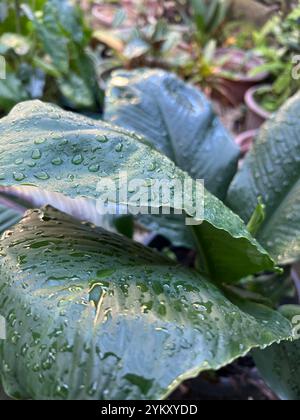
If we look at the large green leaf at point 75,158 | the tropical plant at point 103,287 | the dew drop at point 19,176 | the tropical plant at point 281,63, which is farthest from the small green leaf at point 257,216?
the tropical plant at point 281,63

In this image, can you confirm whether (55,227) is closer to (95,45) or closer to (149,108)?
(149,108)

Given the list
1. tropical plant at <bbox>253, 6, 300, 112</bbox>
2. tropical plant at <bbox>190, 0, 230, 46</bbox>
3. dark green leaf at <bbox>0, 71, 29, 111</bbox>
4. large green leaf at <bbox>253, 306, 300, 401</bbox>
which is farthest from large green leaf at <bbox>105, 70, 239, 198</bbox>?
tropical plant at <bbox>190, 0, 230, 46</bbox>

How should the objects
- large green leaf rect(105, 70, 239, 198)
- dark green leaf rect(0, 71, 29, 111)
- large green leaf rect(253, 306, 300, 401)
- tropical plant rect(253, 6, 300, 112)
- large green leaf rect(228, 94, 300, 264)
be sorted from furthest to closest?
1. tropical plant rect(253, 6, 300, 112)
2. dark green leaf rect(0, 71, 29, 111)
3. large green leaf rect(105, 70, 239, 198)
4. large green leaf rect(228, 94, 300, 264)
5. large green leaf rect(253, 306, 300, 401)

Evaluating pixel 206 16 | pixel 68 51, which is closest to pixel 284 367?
pixel 68 51

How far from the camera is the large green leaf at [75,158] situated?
512mm

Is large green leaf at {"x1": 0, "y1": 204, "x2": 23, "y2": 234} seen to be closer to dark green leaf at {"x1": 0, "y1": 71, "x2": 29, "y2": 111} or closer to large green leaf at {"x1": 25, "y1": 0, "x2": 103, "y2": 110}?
dark green leaf at {"x1": 0, "y1": 71, "x2": 29, "y2": 111}

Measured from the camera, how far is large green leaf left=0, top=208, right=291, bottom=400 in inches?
17.9

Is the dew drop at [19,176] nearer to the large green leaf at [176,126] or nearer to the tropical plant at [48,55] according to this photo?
the large green leaf at [176,126]

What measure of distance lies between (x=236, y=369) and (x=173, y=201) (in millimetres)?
633

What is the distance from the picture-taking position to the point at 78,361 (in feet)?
1.53

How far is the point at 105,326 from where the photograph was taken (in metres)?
0.49

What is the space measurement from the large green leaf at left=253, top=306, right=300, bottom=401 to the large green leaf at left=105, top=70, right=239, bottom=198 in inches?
13.0

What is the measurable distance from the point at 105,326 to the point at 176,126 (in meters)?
0.59

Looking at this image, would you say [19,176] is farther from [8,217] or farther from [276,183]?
[276,183]
